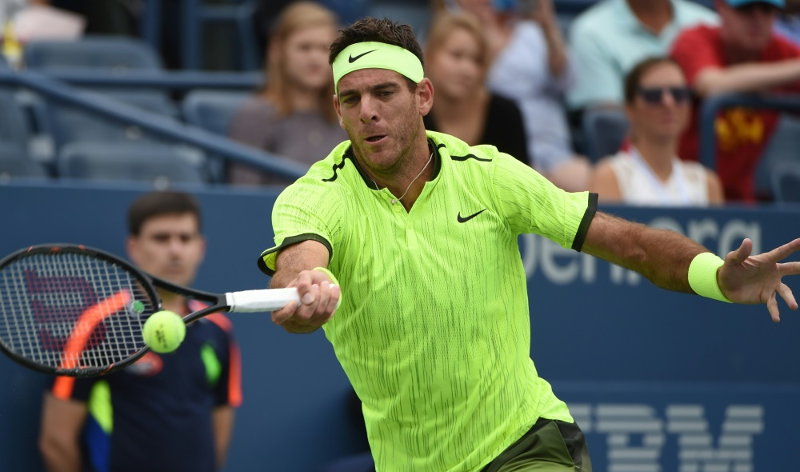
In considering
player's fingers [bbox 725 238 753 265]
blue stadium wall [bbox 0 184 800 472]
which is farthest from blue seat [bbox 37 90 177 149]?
player's fingers [bbox 725 238 753 265]

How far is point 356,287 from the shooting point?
3.48m

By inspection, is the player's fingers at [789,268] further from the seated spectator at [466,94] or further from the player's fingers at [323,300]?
the seated spectator at [466,94]

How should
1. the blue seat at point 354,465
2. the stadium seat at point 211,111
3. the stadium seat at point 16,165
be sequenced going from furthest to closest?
the stadium seat at point 211,111, the stadium seat at point 16,165, the blue seat at point 354,465

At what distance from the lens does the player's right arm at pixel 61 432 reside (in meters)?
4.81

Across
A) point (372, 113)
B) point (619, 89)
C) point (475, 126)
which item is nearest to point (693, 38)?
point (619, 89)

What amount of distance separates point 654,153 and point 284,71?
195 cm

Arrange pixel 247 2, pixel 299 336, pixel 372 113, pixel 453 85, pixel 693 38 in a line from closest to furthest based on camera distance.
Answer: pixel 372 113
pixel 299 336
pixel 453 85
pixel 693 38
pixel 247 2

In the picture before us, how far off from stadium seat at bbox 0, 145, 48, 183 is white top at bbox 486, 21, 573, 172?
2.63 m

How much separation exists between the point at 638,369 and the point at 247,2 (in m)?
4.29

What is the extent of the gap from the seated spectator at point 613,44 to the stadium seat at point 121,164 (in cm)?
246

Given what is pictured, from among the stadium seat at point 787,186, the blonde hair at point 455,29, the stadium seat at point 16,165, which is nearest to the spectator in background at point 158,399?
the stadium seat at point 16,165

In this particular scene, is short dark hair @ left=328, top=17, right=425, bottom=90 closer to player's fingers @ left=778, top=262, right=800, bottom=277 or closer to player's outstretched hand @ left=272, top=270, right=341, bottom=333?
player's outstretched hand @ left=272, top=270, right=341, bottom=333

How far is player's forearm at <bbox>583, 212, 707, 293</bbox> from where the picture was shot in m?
3.36

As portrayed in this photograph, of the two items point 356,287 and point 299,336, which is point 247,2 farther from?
point 356,287
